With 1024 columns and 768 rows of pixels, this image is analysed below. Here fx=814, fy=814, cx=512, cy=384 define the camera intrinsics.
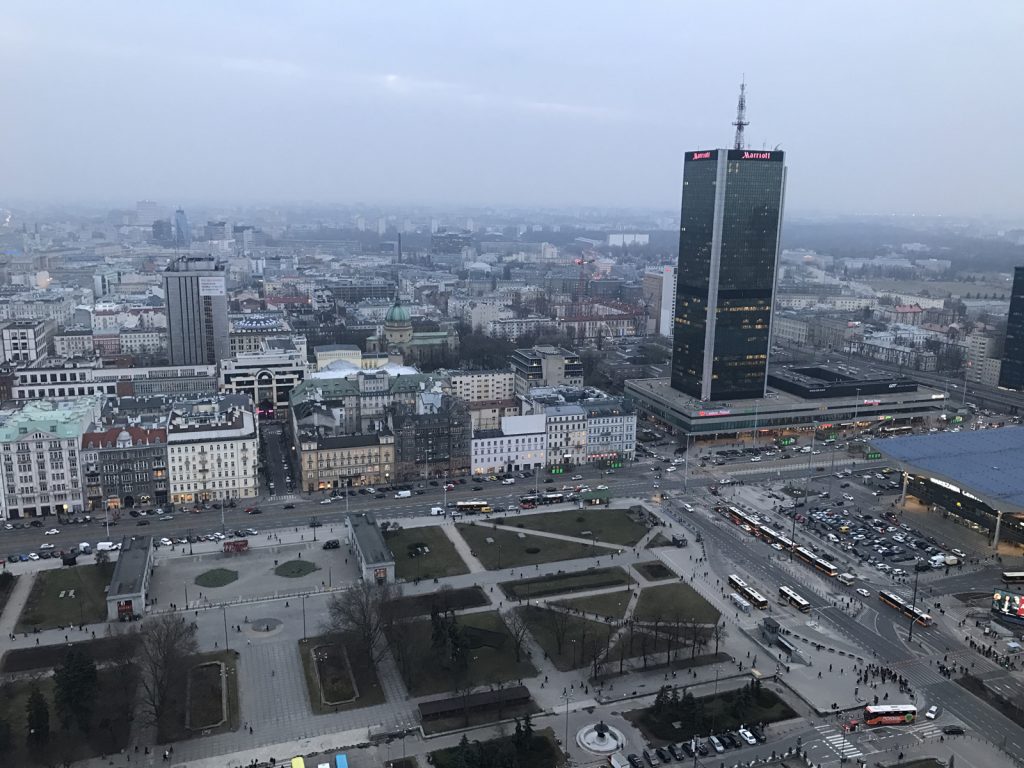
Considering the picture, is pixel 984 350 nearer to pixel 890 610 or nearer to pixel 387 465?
pixel 890 610

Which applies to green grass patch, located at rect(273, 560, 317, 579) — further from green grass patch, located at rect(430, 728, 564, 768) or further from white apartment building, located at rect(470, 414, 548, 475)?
white apartment building, located at rect(470, 414, 548, 475)

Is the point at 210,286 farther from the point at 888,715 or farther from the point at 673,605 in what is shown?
the point at 888,715

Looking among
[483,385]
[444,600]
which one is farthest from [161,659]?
[483,385]

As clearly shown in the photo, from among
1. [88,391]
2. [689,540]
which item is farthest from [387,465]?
[88,391]

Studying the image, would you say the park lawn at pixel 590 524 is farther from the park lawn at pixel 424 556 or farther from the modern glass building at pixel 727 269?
the modern glass building at pixel 727 269

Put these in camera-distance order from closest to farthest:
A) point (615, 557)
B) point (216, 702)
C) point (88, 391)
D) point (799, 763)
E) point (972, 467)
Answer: point (799, 763)
point (216, 702)
point (615, 557)
point (972, 467)
point (88, 391)

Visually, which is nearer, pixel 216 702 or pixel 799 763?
pixel 799 763

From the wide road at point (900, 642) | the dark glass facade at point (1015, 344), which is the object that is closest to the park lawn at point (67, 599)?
the wide road at point (900, 642)
